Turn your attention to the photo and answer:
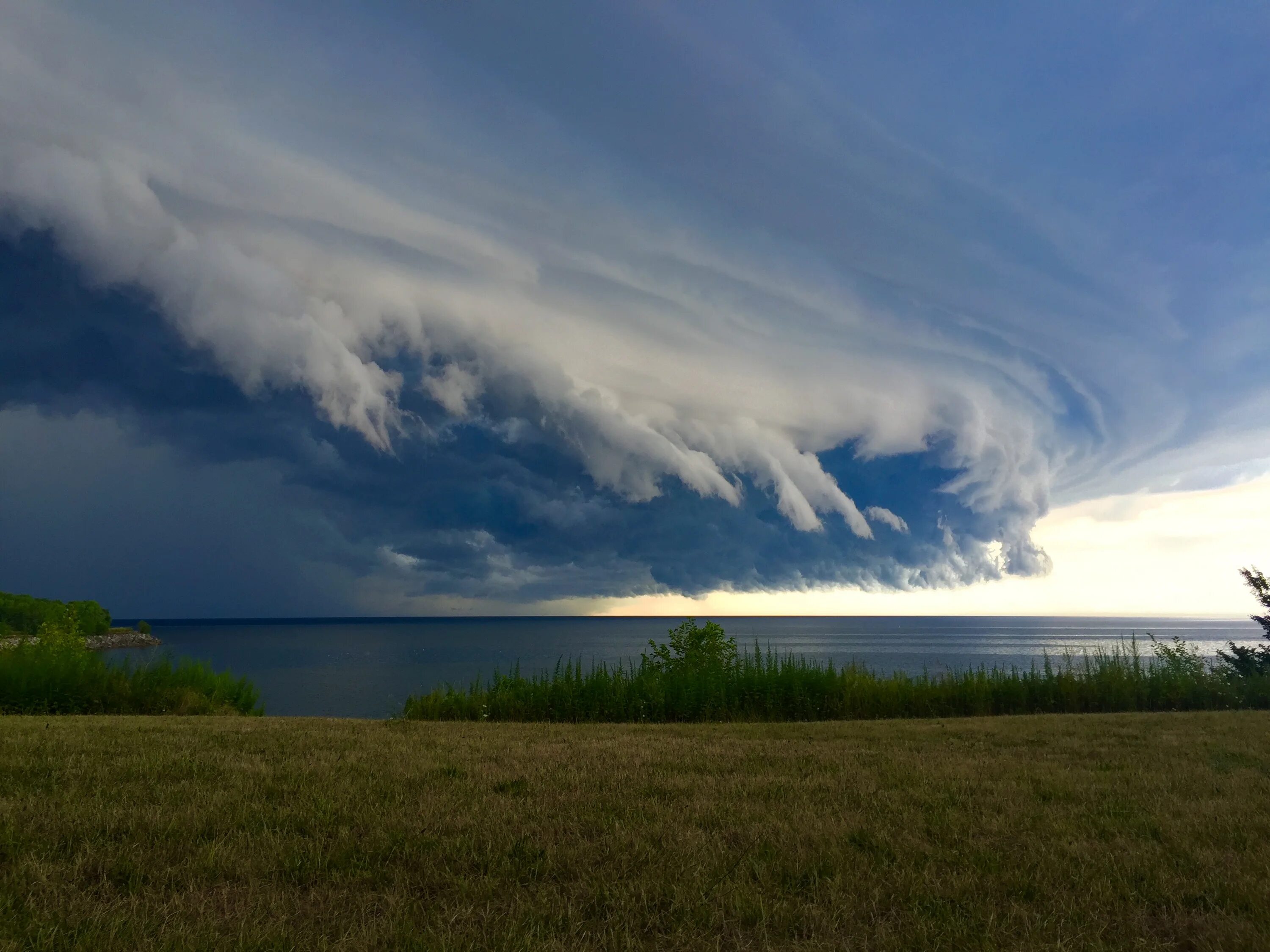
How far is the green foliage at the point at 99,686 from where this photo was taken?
1669 centimetres

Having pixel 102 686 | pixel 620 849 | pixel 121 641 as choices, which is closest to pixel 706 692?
pixel 620 849

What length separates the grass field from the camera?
4.27m

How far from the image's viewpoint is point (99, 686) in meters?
17.5

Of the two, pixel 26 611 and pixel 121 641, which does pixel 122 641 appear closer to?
pixel 121 641

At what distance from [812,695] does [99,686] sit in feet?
53.1

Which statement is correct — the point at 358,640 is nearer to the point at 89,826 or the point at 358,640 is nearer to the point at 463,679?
→ the point at 463,679

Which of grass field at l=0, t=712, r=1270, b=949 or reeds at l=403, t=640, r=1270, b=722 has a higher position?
reeds at l=403, t=640, r=1270, b=722

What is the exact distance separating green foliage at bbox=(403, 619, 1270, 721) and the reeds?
0.08 feet

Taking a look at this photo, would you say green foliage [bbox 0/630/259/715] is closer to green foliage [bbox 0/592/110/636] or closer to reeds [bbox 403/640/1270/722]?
reeds [bbox 403/640/1270/722]

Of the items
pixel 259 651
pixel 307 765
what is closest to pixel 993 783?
pixel 307 765

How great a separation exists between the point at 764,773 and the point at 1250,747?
726cm

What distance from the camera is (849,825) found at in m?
6.20

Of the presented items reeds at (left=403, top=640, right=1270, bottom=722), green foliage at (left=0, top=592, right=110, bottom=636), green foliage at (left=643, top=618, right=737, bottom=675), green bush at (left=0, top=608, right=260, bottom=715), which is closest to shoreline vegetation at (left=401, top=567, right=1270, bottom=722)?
reeds at (left=403, top=640, right=1270, bottom=722)

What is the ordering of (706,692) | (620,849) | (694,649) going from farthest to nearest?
1. (694,649)
2. (706,692)
3. (620,849)
